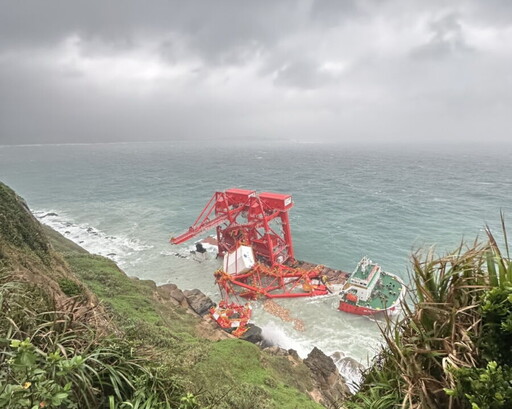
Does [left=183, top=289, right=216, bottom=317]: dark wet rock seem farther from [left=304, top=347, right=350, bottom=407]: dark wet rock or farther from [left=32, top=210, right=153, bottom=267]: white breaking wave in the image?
[left=32, top=210, right=153, bottom=267]: white breaking wave

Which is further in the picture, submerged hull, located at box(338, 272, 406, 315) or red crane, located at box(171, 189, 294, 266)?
red crane, located at box(171, 189, 294, 266)

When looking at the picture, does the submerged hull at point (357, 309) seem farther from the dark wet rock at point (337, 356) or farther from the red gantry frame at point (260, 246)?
the dark wet rock at point (337, 356)

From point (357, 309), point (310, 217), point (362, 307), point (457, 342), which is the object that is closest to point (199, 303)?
point (357, 309)

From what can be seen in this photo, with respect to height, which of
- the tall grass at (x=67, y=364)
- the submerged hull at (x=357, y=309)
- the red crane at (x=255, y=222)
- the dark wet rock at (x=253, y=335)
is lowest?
the dark wet rock at (x=253, y=335)

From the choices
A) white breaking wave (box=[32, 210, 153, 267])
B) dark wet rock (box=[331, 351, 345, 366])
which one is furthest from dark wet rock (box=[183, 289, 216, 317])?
white breaking wave (box=[32, 210, 153, 267])

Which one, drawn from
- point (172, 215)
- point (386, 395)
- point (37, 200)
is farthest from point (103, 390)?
point (37, 200)


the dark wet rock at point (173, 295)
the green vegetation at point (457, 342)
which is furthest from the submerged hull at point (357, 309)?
the green vegetation at point (457, 342)

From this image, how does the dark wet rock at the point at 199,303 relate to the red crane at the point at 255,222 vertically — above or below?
below
